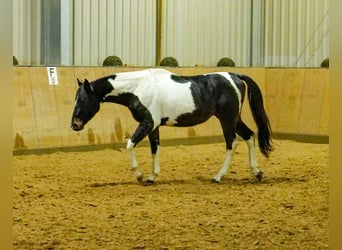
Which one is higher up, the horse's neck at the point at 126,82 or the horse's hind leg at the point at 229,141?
the horse's neck at the point at 126,82

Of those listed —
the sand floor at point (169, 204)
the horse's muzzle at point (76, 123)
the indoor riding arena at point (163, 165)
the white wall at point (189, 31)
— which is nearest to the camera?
the sand floor at point (169, 204)

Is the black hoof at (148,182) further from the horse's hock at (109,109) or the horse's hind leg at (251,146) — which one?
the horse's hock at (109,109)

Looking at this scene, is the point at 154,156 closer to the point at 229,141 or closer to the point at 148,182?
the point at 148,182

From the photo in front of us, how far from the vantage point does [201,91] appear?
7.87m

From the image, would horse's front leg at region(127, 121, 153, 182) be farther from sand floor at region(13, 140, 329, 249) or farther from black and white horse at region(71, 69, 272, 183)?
sand floor at region(13, 140, 329, 249)

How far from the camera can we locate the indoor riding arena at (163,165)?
4977 mm

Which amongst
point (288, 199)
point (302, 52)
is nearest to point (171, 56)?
point (302, 52)

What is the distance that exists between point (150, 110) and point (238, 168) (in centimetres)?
204

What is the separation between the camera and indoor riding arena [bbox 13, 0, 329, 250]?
498cm


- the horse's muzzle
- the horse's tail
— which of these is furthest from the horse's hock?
the horse's tail

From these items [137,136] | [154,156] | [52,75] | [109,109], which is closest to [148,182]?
[154,156]

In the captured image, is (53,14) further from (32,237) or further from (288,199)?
(32,237)

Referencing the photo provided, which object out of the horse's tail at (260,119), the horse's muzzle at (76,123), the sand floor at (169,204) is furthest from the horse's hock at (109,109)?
the horse's tail at (260,119)

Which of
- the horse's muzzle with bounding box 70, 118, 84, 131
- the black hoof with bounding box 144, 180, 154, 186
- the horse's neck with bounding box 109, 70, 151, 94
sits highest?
the horse's neck with bounding box 109, 70, 151, 94
